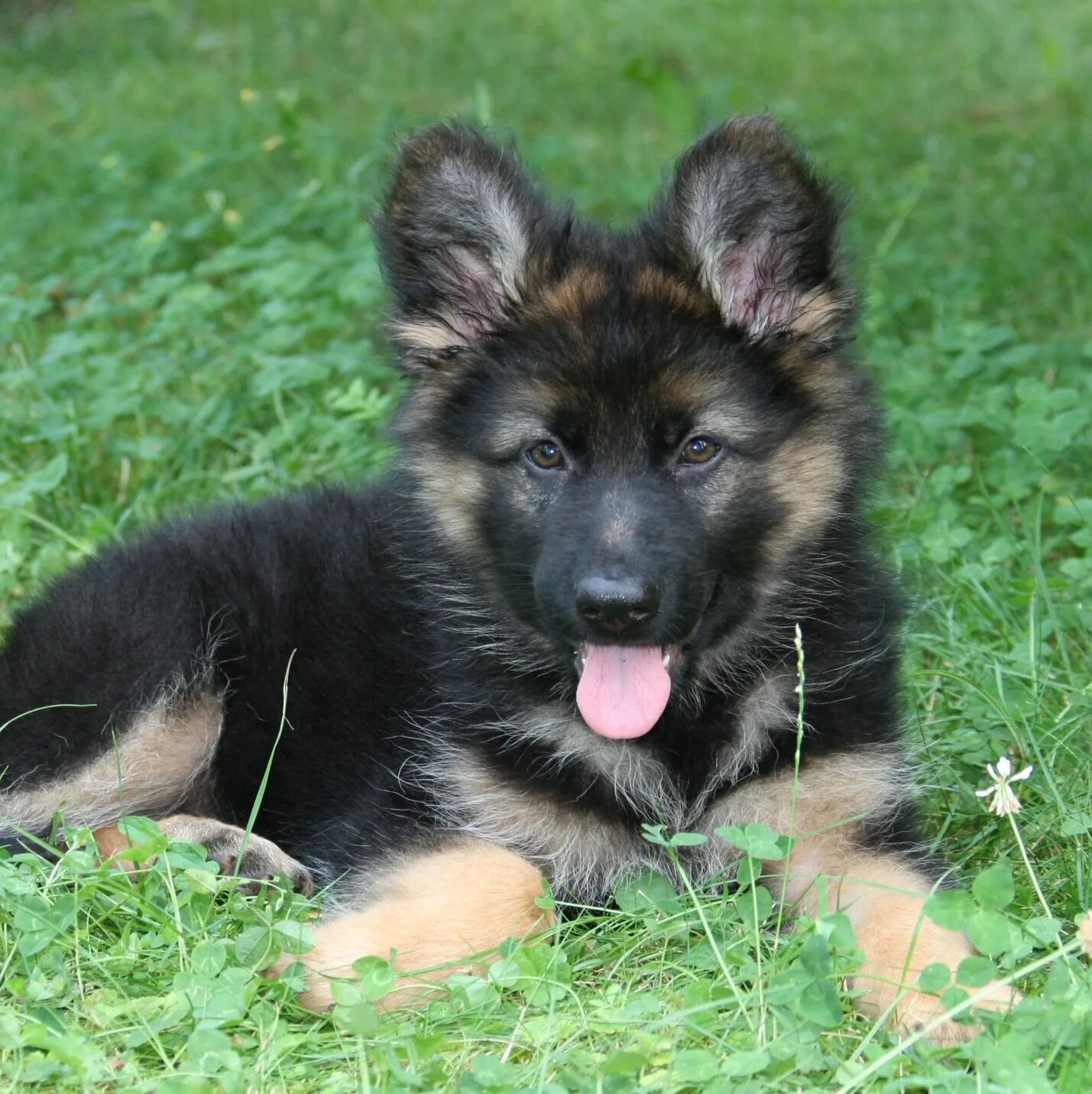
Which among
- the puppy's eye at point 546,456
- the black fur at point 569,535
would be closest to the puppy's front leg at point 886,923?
the black fur at point 569,535

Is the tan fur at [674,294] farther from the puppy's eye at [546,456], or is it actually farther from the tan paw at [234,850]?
the tan paw at [234,850]

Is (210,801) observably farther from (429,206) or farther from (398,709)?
(429,206)

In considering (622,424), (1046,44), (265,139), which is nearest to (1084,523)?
(622,424)

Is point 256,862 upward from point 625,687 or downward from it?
downward

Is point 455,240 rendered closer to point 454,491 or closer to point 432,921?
point 454,491

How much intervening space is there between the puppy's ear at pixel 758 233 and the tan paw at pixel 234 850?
157 cm

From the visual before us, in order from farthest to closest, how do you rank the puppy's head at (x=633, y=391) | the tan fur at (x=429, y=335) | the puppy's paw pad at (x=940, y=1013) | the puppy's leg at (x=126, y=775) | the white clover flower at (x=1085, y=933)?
the puppy's leg at (x=126, y=775) < the tan fur at (x=429, y=335) < the puppy's head at (x=633, y=391) < the white clover flower at (x=1085, y=933) < the puppy's paw pad at (x=940, y=1013)

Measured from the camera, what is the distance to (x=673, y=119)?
Result: 29.4 ft

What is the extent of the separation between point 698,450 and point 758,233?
484 millimetres

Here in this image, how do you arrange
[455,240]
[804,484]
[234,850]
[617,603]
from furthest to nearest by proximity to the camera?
[234,850], [455,240], [804,484], [617,603]

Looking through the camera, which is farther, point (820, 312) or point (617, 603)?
point (820, 312)

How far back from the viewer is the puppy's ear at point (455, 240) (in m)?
3.39

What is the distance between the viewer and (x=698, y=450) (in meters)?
3.29

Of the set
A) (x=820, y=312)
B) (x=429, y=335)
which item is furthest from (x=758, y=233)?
(x=429, y=335)
